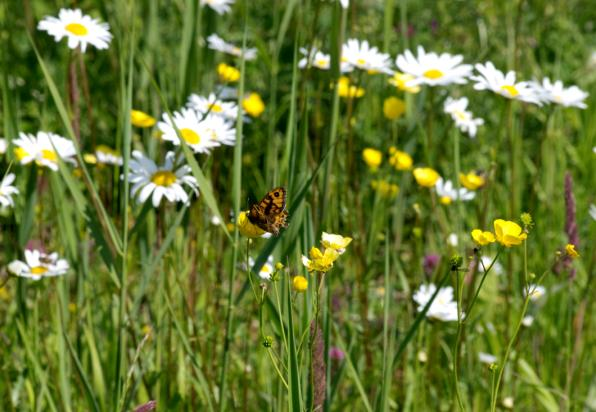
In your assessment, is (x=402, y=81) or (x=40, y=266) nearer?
(x=40, y=266)

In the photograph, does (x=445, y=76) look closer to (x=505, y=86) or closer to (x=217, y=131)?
(x=505, y=86)

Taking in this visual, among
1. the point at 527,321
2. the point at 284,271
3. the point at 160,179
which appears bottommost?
the point at 527,321

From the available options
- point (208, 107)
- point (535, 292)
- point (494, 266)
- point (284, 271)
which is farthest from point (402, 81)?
point (535, 292)

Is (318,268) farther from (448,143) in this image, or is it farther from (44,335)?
(448,143)

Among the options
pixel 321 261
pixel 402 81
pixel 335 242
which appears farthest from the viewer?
pixel 402 81

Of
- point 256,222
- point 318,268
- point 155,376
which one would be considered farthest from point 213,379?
point 318,268

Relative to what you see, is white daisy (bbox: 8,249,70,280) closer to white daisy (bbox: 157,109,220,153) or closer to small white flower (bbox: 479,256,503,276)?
white daisy (bbox: 157,109,220,153)

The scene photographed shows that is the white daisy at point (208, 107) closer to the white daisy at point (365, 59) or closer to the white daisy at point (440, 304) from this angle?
the white daisy at point (365, 59)
